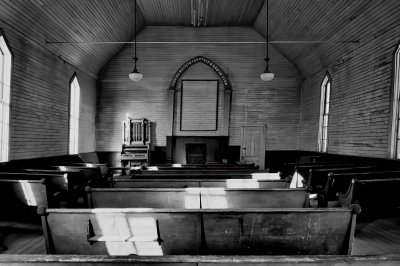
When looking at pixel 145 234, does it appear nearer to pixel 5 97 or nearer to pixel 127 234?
pixel 127 234

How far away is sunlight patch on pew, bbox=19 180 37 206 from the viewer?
3.55 m

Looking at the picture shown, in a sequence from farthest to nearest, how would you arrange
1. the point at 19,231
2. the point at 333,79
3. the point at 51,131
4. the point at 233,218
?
the point at 333,79
the point at 51,131
the point at 19,231
the point at 233,218

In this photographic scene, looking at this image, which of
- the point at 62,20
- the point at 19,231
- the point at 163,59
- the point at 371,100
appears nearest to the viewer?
the point at 19,231

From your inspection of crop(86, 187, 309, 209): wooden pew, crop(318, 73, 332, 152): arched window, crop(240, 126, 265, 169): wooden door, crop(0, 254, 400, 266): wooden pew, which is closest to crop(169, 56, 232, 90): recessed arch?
crop(240, 126, 265, 169): wooden door

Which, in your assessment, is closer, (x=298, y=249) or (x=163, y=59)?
(x=298, y=249)

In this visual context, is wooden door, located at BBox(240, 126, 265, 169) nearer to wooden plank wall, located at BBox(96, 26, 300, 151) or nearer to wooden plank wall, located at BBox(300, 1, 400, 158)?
wooden plank wall, located at BBox(96, 26, 300, 151)

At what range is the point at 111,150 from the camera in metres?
10.8

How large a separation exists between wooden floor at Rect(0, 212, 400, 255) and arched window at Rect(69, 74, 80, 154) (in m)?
5.31

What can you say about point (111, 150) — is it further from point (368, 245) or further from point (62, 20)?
point (368, 245)

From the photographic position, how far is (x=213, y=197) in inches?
121

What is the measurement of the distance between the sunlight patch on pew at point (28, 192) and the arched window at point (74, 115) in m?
5.43

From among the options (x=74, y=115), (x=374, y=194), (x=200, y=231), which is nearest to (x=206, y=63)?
(x=74, y=115)

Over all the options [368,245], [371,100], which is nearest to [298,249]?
[368,245]

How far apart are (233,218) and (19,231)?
3.42 metres
